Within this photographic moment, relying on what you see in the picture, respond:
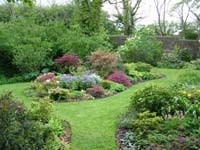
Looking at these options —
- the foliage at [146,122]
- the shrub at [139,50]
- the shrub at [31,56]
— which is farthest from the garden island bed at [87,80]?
the foliage at [146,122]

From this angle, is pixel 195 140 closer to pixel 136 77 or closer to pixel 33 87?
pixel 33 87

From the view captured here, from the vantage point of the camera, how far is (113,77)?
1319cm

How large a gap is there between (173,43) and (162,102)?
1632 cm

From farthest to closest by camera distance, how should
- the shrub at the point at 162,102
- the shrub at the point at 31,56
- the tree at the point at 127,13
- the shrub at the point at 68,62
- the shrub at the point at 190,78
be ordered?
the tree at the point at 127,13, the shrub at the point at 31,56, the shrub at the point at 68,62, the shrub at the point at 190,78, the shrub at the point at 162,102

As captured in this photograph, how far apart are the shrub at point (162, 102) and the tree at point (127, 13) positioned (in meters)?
21.4

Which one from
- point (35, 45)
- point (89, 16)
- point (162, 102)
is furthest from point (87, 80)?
point (89, 16)

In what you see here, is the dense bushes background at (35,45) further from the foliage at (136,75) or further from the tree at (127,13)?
the tree at (127,13)

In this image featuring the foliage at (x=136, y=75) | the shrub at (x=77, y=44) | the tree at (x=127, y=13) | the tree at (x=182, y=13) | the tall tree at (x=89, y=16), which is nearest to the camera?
the foliage at (x=136, y=75)

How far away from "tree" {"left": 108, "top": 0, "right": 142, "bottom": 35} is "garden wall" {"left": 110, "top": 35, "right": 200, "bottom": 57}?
18.6 feet

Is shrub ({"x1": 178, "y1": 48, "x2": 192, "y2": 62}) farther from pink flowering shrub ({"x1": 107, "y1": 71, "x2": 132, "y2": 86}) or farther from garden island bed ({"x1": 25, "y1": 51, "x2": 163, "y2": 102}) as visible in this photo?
pink flowering shrub ({"x1": 107, "y1": 71, "x2": 132, "y2": 86})

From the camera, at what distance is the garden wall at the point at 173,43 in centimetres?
2284

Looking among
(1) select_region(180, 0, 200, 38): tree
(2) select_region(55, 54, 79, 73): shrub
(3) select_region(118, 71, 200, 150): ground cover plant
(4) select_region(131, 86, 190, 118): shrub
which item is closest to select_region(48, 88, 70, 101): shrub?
(3) select_region(118, 71, 200, 150): ground cover plant

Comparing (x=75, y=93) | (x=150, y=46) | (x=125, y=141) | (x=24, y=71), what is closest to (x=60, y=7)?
(x=150, y=46)

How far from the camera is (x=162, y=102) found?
25.2 ft
